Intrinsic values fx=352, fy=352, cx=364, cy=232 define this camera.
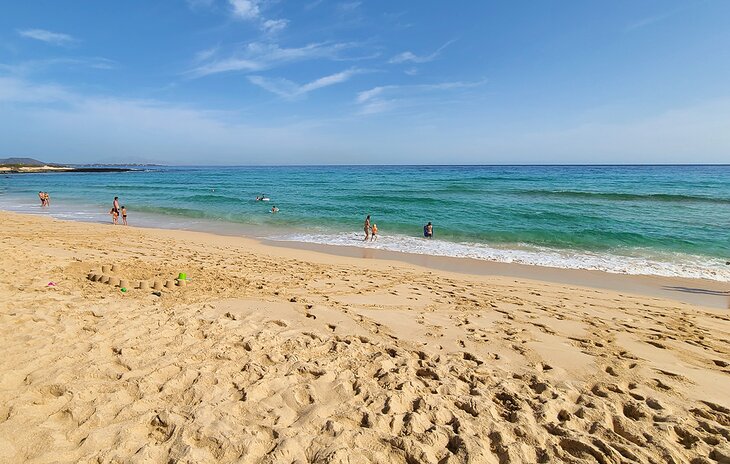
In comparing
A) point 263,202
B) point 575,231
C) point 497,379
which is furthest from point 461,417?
point 263,202

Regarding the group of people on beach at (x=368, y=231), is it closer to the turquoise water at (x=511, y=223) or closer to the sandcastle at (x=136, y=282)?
the turquoise water at (x=511, y=223)

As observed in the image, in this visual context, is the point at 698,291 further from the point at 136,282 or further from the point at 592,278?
the point at 136,282

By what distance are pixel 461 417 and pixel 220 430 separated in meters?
2.24

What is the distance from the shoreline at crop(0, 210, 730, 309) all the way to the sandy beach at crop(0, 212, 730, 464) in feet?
4.81

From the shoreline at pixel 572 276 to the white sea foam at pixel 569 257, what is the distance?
545 mm

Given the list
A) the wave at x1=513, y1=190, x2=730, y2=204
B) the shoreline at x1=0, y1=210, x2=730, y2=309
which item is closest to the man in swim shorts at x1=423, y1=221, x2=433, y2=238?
the shoreline at x1=0, y1=210, x2=730, y2=309

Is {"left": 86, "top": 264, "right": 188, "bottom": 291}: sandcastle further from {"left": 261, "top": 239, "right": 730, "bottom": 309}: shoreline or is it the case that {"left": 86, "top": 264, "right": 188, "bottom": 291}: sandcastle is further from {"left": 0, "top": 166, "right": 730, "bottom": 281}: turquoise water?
{"left": 0, "top": 166, "right": 730, "bottom": 281}: turquoise water

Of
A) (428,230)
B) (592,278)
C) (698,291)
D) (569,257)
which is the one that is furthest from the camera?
(428,230)

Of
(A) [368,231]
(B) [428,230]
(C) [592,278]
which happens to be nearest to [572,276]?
(C) [592,278]

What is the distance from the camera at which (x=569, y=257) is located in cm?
1305

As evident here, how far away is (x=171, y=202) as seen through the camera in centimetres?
2962

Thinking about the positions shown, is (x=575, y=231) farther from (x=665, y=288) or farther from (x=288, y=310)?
(x=288, y=310)

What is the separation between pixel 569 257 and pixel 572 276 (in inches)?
108

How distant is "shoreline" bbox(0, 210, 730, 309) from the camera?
9.19 metres
